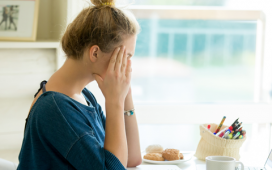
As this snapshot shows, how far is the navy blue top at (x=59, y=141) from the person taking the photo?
2.60 feet

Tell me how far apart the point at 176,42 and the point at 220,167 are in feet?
3.24

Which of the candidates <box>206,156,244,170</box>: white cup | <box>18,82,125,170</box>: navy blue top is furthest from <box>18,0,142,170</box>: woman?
Result: <box>206,156,244,170</box>: white cup

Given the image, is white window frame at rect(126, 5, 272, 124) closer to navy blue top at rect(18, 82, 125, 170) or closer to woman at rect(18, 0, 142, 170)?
woman at rect(18, 0, 142, 170)

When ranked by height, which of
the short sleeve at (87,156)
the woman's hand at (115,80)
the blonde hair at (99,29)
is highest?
the blonde hair at (99,29)

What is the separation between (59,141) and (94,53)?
0.28 metres

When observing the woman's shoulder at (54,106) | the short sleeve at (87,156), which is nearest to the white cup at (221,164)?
the short sleeve at (87,156)

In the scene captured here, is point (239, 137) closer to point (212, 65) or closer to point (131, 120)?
point (131, 120)

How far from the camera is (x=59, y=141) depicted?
79 cm

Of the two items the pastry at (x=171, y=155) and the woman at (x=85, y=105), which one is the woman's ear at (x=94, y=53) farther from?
the pastry at (x=171, y=155)

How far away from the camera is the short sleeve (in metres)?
0.79

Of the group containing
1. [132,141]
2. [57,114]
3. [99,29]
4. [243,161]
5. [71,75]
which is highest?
[99,29]

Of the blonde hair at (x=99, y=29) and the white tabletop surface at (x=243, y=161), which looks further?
the white tabletop surface at (x=243, y=161)

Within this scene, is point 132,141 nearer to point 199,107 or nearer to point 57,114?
point 57,114

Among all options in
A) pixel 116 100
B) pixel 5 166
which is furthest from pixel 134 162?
pixel 5 166
